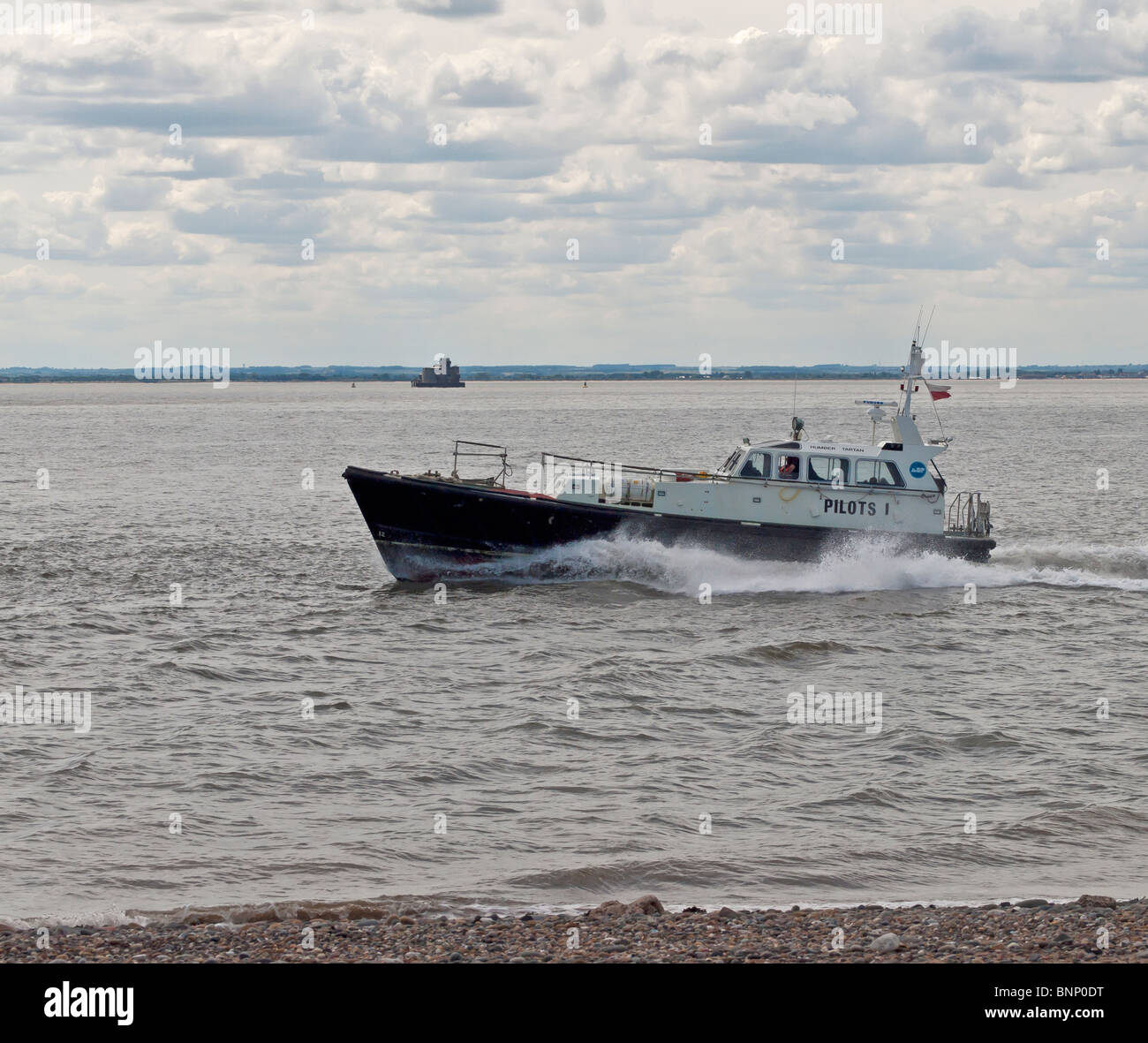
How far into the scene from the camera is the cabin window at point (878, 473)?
26327 millimetres

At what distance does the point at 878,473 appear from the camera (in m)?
26.4

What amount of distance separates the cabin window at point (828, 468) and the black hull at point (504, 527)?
0.97m

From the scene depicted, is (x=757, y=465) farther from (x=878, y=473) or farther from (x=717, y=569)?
(x=878, y=473)

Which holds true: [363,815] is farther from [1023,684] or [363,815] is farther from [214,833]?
[1023,684]

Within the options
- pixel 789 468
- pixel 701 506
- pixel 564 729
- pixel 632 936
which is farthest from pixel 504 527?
pixel 632 936

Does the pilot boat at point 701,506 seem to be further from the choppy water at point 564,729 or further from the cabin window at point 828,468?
the choppy water at point 564,729

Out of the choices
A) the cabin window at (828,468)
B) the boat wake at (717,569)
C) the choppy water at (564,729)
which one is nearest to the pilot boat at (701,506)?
the cabin window at (828,468)

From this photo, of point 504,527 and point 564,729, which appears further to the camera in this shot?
point 504,527

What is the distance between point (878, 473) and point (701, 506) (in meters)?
3.43

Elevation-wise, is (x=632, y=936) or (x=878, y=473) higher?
(x=878, y=473)

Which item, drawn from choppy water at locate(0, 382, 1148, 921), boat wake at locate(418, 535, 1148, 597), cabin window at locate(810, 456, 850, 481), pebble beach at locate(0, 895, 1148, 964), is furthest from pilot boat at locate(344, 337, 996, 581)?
pebble beach at locate(0, 895, 1148, 964)
